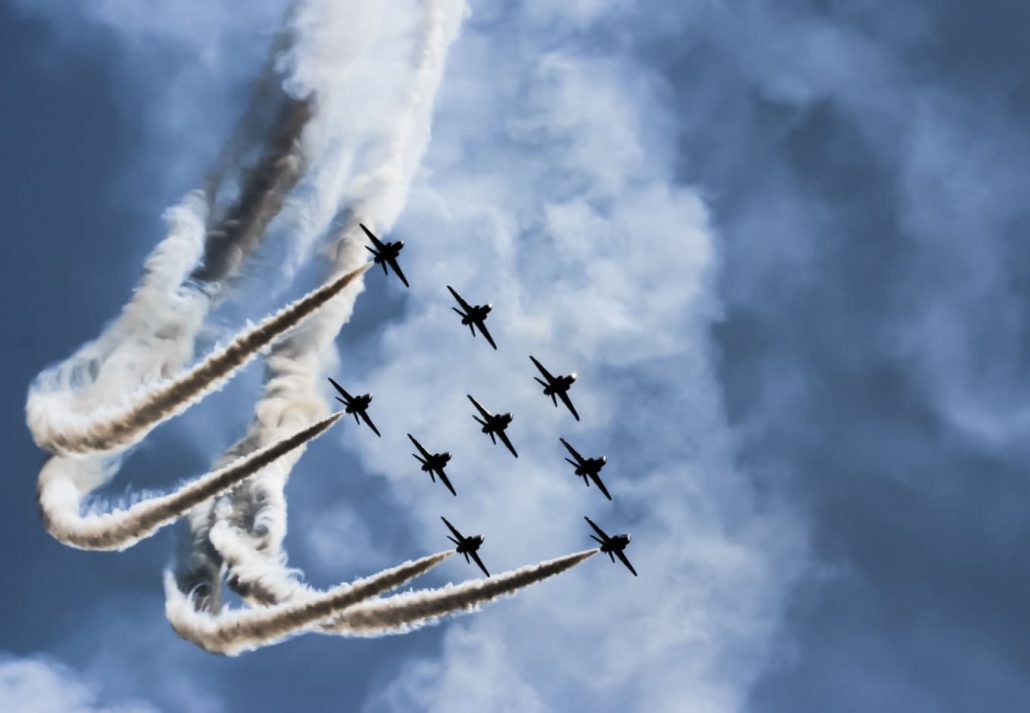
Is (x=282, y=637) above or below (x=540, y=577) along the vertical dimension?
below

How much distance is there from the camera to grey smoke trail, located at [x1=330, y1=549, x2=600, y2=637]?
78625 millimetres

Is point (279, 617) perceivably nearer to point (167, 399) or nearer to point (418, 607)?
point (418, 607)

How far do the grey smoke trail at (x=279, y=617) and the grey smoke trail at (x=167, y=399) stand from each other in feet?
34.6

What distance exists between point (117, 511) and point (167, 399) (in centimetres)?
731

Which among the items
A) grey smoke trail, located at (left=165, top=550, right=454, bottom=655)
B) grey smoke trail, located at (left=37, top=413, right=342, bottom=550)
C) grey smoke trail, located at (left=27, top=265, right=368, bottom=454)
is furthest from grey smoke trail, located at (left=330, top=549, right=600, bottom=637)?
grey smoke trail, located at (left=27, top=265, right=368, bottom=454)

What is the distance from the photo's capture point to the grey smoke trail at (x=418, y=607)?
3095 inches

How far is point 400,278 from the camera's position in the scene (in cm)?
8394

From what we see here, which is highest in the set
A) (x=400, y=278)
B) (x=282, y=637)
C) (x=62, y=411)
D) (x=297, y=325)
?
(x=400, y=278)

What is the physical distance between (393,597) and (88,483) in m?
17.9

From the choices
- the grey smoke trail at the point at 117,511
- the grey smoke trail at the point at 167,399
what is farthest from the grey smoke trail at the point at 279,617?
the grey smoke trail at the point at 167,399

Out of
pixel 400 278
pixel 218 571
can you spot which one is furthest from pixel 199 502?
pixel 400 278

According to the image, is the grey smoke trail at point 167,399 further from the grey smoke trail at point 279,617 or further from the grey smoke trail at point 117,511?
the grey smoke trail at point 279,617

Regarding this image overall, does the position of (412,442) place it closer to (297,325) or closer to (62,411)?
(297,325)

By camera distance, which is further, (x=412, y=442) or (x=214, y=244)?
(x=412, y=442)
